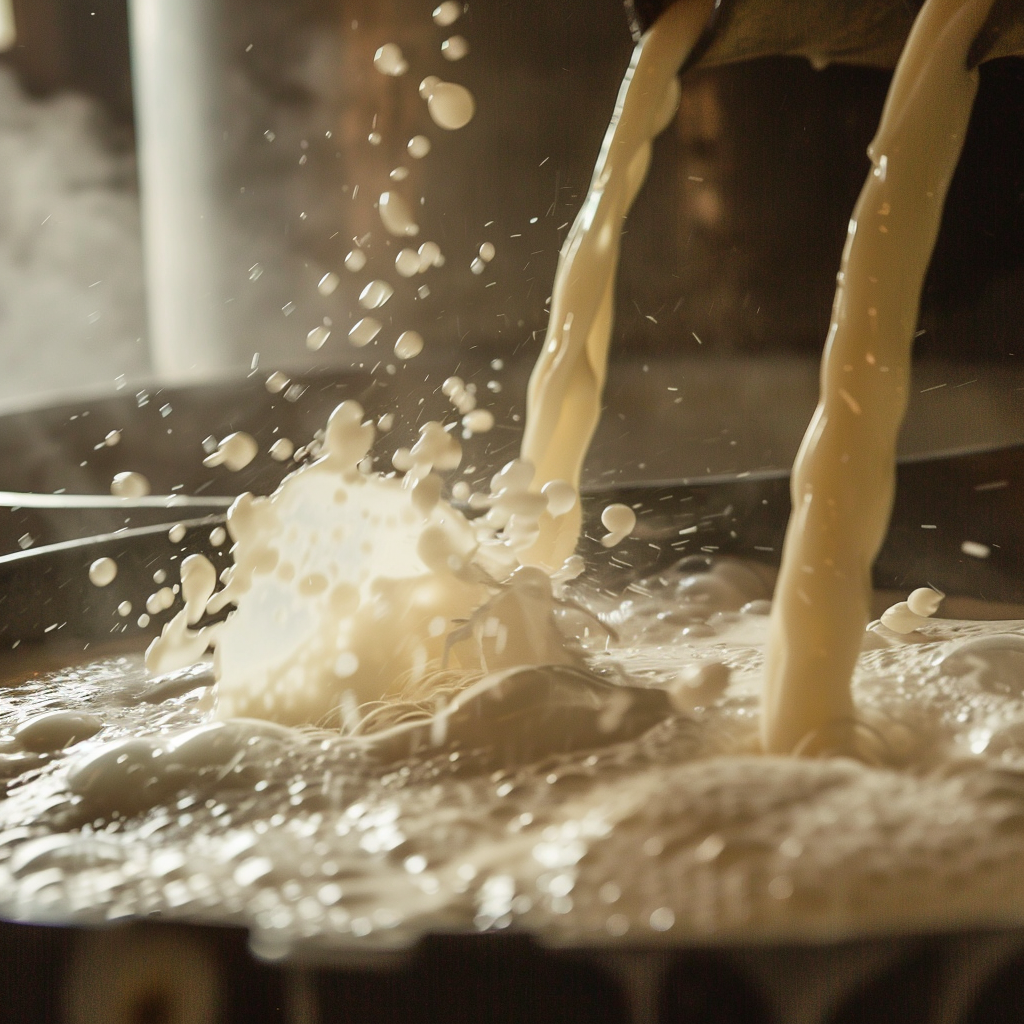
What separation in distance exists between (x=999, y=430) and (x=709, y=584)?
1.15 feet

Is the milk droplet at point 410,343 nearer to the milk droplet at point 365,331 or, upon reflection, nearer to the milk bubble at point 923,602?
the milk droplet at point 365,331

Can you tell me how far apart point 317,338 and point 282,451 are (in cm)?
24

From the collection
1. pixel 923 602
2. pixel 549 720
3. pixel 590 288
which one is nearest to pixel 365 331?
pixel 590 288

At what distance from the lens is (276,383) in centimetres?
152

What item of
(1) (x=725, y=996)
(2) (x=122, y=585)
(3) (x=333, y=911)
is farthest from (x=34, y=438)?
(1) (x=725, y=996)

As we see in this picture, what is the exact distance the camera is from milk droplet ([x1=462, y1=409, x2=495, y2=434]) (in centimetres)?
127

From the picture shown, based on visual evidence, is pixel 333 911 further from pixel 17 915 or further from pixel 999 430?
pixel 999 430

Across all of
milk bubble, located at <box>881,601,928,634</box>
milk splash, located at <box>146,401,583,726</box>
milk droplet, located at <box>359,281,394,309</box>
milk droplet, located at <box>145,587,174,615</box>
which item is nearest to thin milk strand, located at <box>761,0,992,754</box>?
milk splash, located at <box>146,401,583,726</box>

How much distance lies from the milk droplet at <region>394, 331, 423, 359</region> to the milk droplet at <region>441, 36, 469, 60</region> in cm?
33

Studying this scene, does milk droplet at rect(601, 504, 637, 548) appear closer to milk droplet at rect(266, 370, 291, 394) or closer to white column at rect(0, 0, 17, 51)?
milk droplet at rect(266, 370, 291, 394)

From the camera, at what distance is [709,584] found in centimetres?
100

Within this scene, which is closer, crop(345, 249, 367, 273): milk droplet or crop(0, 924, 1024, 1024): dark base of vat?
crop(0, 924, 1024, 1024): dark base of vat

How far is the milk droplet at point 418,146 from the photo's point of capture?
56.1 inches

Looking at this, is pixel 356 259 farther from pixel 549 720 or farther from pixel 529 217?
pixel 549 720
